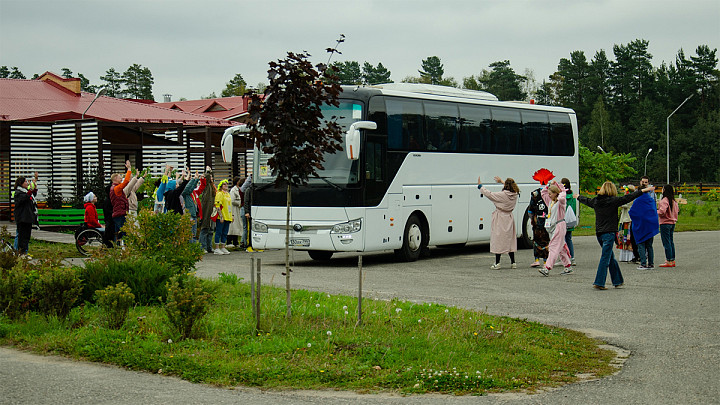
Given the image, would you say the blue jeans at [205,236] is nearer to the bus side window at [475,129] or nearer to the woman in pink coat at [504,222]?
the bus side window at [475,129]

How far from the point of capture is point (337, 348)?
334 inches

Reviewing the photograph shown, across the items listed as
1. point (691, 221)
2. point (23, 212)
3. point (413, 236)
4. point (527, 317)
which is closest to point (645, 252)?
point (413, 236)

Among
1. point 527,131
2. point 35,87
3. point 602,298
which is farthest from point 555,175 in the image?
point 35,87

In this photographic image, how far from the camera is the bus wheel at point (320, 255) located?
20.5 m

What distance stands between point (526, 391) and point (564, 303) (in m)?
5.80

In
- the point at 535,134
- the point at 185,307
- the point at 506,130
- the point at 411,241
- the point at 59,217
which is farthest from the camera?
the point at 59,217

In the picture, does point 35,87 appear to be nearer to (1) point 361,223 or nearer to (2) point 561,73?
(1) point 361,223

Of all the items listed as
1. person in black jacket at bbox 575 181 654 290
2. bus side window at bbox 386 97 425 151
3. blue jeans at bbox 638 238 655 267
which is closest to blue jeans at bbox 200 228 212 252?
bus side window at bbox 386 97 425 151

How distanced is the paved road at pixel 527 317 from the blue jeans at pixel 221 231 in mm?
957

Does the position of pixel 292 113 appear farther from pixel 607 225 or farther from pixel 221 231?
pixel 221 231

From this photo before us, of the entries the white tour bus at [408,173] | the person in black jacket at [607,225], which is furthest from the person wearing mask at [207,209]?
the person in black jacket at [607,225]

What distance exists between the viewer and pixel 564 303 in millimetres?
12906

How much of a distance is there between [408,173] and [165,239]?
810cm

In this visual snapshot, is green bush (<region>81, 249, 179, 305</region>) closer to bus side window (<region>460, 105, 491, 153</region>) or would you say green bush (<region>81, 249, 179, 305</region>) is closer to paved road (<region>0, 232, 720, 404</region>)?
paved road (<region>0, 232, 720, 404</region>)
